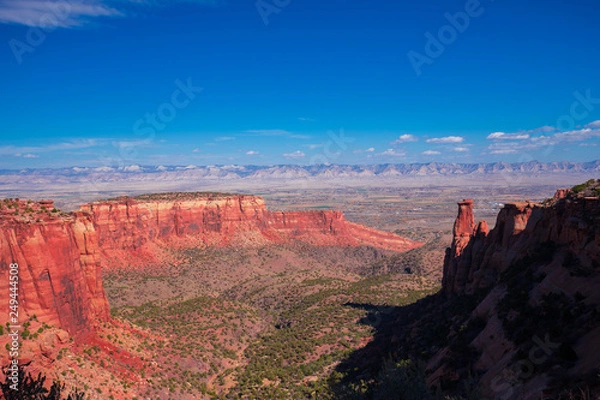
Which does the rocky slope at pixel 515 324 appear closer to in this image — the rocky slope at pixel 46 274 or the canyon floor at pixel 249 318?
the canyon floor at pixel 249 318

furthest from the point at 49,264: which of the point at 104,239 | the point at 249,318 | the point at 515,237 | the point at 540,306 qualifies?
the point at 104,239

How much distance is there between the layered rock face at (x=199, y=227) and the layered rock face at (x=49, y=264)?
48125 mm

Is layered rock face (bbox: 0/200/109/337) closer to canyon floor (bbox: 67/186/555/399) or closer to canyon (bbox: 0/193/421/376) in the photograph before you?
canyon (bbox: 0/193/421/376)

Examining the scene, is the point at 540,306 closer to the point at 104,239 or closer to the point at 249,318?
the point at 249,318

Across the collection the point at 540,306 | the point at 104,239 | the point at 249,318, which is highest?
the point at 540,306

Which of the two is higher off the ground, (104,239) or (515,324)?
(515,324)

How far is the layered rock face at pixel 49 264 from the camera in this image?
29.1m

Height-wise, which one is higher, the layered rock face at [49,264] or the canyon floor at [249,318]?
the layered rock face at [49,264]

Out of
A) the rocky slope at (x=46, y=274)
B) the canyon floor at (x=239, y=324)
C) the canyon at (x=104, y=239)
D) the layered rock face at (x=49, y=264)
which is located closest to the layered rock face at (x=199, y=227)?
the canyon at (x=104, y=239)

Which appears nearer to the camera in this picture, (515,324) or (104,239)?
(515,324)

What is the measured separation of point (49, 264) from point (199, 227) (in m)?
71.8

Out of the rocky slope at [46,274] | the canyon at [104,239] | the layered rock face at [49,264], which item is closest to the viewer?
the rocky slope at [46,274]

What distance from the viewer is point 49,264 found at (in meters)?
31.7

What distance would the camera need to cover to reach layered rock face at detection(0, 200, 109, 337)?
29.1 m
